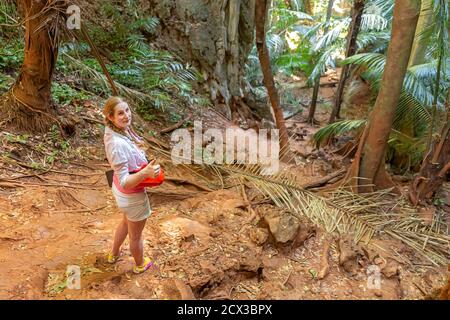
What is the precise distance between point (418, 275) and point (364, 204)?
1034 mm

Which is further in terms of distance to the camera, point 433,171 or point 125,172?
point 433,171

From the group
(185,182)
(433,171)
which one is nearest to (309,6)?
(433,171)

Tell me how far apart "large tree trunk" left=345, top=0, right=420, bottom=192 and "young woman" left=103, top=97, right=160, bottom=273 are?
274cm

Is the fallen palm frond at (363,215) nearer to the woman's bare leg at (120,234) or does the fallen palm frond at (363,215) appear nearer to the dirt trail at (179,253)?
the dirt trail at (179,253)

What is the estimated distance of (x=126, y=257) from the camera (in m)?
2.84

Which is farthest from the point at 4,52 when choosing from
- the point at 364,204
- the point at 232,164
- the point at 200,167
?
the point at 364,204

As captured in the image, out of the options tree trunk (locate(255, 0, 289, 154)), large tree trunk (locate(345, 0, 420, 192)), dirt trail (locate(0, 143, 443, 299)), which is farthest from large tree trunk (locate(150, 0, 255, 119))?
dirt trail (locate(0, 143, 443, 299))

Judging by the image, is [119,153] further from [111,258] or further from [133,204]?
[111,258]

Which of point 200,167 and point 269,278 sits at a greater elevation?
point 200,167

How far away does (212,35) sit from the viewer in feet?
25.1

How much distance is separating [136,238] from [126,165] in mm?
589

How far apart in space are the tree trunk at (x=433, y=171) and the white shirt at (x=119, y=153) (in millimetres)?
3393

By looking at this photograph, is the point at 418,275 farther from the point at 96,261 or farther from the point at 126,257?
the point at 96,261

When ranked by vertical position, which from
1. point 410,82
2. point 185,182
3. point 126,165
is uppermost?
point 410,82
